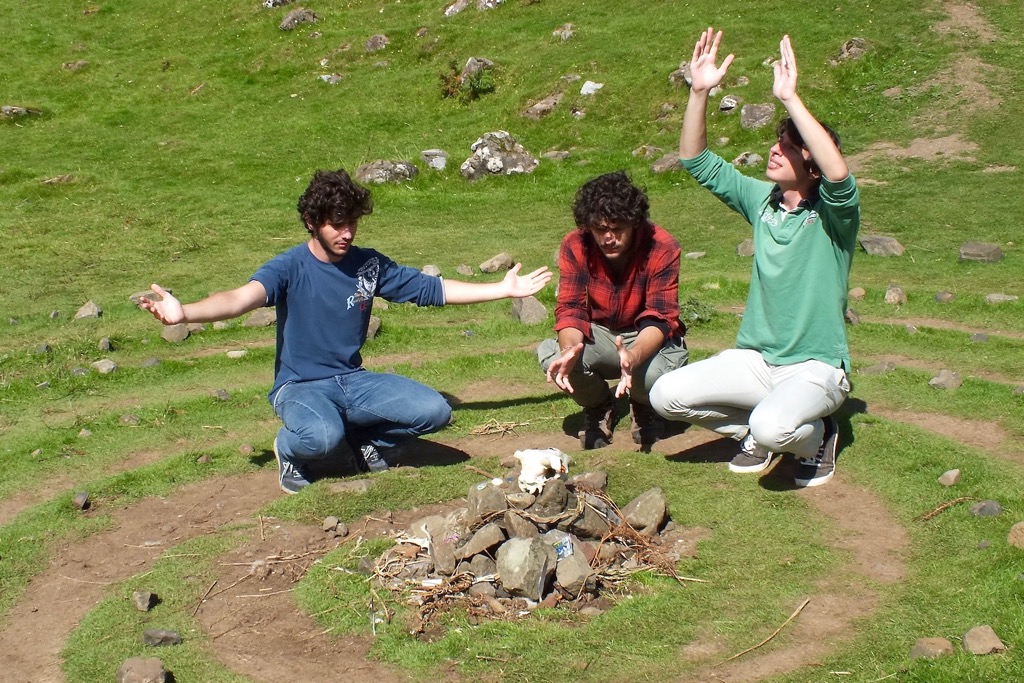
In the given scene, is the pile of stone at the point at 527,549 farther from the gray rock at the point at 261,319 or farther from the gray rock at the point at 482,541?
the gray rock at the point at 261,319

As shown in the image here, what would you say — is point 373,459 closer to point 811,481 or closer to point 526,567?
point 526,567

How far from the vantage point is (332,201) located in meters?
6.34

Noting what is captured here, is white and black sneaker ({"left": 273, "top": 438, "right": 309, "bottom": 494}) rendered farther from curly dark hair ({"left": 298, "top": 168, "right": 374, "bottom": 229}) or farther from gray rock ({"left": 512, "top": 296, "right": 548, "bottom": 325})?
gray rock ({"left": 512, "top": 296, "right": 548, "bottom": 325})

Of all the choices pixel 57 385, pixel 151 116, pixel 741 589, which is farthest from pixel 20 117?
pixel 741 589

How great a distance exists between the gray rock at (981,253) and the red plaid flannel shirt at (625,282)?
16.5 feet

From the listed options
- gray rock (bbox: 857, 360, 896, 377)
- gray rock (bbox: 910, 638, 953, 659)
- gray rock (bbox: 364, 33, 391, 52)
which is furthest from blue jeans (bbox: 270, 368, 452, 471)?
gray rock (bbox: 364, 33, 391, 52)

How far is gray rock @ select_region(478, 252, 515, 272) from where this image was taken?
11.2 m

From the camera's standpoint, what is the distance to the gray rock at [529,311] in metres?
9.85

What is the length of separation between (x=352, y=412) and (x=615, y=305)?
1741mm

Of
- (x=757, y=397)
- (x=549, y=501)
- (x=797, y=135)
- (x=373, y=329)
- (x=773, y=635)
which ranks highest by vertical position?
(x=797, y=135)

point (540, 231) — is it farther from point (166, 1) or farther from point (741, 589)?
point (166, 1)

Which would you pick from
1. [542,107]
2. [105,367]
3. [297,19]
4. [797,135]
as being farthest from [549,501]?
[297,19]

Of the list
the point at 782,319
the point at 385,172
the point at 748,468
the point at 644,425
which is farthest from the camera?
the point at 385,172

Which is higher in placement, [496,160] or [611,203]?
[611,203]
